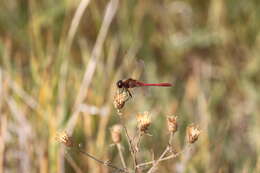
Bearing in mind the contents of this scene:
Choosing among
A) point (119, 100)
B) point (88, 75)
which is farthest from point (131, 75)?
point (119, 100)

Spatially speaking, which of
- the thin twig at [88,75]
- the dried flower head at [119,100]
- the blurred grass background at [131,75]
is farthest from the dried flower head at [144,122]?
the thin twig at [88,75]

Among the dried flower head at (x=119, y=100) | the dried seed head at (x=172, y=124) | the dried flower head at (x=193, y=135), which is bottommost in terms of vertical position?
the dried flower head at (x=193, y=135)

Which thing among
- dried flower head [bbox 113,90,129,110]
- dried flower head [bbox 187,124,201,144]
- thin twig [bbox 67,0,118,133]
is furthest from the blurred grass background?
dried flower head [bbox 187,124,201,144]

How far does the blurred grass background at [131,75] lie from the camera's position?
210 cm

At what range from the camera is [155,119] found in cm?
240

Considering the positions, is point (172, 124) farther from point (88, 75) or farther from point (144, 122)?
point (88, 75)

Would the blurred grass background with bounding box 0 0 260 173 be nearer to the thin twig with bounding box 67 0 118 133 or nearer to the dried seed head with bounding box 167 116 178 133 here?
the thin twig with bounding box 67 0 118 133

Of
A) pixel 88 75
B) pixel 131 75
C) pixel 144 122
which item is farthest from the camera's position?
pixel 131 75

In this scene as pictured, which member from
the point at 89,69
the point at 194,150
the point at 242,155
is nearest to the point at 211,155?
the point at 194,150

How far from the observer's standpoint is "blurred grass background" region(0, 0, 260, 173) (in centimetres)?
210

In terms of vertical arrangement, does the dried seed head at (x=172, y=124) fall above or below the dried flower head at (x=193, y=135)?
above

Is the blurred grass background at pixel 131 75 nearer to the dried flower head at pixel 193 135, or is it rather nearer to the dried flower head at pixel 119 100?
the dried flower head at pixel 119 100

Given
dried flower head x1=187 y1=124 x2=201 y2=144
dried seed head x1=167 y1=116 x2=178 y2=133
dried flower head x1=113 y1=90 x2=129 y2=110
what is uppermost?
dried flower head x1=113 y1=90 x2=129 y2=110

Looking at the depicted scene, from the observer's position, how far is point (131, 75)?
247cm
